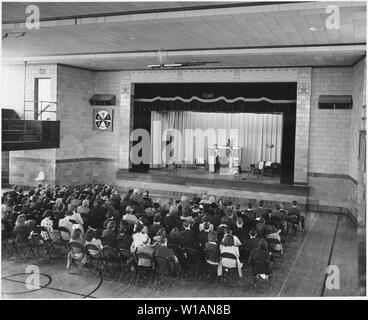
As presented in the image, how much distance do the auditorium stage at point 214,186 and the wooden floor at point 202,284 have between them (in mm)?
6981

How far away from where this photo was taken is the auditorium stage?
1984 centimetres

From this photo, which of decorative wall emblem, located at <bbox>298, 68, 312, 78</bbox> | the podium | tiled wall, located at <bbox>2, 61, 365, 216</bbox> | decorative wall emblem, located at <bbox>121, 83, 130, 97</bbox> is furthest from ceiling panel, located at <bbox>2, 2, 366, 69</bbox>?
the podium

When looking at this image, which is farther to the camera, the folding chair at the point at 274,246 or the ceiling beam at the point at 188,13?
the folding chair at the point at 274,246

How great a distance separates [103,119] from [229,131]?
7.99 meters

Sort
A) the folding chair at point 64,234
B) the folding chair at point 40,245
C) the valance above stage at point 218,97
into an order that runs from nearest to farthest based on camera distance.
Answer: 1. the folding chair at point 40,245
2. the folding chair at point 64,234
3. the valance above stage at point 218,97

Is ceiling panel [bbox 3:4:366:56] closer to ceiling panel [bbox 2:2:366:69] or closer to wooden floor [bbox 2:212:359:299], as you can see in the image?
ceiling panel [bbox 2:2:366:69]

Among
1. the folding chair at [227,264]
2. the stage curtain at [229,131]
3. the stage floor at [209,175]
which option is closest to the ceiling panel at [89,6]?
the folding chair at [227,264]

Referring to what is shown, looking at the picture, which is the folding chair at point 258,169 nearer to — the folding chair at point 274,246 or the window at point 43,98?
the window at point 43,98

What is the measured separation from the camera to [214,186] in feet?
69.8

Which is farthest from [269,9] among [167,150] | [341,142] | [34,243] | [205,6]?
[167,150]

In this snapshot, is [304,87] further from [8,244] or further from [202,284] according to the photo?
[8,244]

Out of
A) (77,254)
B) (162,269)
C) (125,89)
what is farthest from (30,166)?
(162,269)

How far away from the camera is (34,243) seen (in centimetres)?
1120

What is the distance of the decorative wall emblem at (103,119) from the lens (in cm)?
2366
